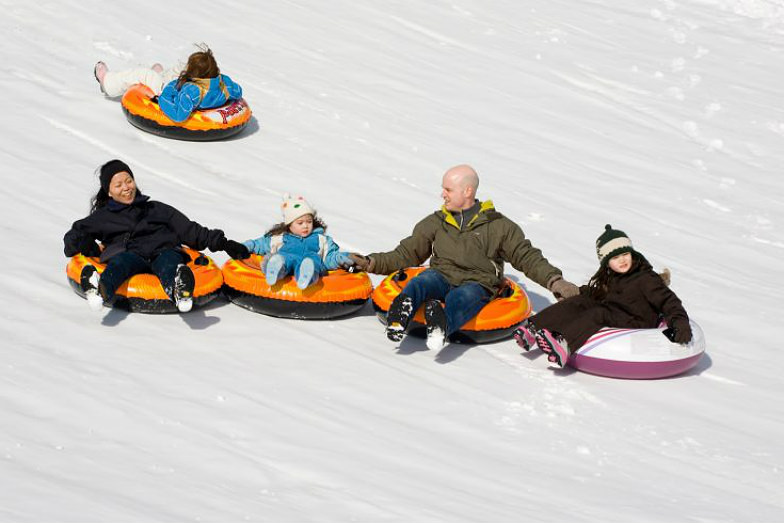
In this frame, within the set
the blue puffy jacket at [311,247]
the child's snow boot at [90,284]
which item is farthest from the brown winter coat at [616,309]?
the child's snow boot at [90,284]

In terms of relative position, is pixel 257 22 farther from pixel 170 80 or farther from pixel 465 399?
pixel 465 399

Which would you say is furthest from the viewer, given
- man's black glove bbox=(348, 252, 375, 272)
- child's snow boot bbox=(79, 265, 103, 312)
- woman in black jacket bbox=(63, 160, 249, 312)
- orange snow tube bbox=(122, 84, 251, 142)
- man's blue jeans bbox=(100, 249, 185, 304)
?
orange snow tube bbox=(122, 84, 251, 142)

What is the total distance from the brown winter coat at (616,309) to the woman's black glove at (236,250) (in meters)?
1.94

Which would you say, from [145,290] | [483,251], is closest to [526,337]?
[483,251]

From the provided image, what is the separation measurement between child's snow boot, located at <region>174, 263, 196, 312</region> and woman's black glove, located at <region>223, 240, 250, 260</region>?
1.79 ft

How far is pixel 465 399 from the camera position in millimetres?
6754

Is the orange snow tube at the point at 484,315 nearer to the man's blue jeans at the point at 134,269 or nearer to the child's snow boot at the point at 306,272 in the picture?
the child's snow boot at the point at 306,272

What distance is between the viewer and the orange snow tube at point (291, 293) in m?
7.48

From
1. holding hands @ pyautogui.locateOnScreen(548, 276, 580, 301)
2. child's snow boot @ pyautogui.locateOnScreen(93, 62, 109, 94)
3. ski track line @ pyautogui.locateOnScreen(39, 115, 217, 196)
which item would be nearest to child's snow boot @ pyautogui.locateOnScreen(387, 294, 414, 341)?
holding hands @ pyautogui.locateOnScreen(548, 276, 580, 301)

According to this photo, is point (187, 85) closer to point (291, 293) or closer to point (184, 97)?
point (184, 97)

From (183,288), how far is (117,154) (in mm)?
4205

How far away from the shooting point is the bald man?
7320 mm

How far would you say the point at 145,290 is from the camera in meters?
7.20

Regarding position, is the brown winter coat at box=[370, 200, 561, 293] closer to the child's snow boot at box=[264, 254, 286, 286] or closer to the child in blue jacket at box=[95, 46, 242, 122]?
the child's snow boot at box=[264, 254, 286, 286]
